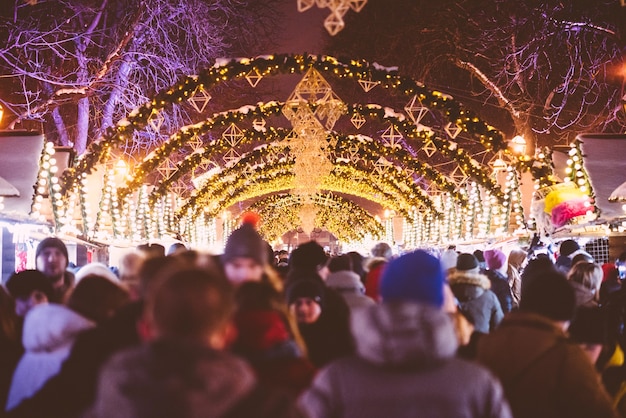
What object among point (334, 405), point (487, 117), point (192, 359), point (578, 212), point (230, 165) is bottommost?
point (334, 405)

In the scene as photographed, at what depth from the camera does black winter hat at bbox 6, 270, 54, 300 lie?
217 inches

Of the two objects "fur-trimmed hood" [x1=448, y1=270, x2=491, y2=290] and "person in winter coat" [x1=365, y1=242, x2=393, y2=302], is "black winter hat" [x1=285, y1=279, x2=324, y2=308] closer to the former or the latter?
"person in winter coat" [x1=365, y1=242, x2=393, y2=302]

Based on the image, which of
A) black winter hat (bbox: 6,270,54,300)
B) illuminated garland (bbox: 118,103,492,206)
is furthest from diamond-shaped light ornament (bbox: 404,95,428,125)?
black winter hat (bbox: 6,270,54,300)

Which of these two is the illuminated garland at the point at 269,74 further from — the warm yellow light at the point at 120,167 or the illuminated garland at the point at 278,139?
the illuminated garland at the point at 278,139

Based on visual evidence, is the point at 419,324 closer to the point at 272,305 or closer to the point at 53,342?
the point at 272,305

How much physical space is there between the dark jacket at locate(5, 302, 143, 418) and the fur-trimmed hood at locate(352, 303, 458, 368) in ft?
4.07

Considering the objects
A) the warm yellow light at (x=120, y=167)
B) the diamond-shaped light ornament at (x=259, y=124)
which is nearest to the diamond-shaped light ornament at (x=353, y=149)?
the diamond-shaped light ornament at (x=259, y=124)

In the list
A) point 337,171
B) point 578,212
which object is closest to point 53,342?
point 578,212

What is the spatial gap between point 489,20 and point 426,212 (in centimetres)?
1344

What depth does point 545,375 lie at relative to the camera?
3299 millimetres

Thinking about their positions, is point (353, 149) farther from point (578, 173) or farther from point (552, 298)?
point (552, 298)

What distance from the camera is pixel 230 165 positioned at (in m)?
27.1

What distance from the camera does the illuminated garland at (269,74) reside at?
51.0 ft

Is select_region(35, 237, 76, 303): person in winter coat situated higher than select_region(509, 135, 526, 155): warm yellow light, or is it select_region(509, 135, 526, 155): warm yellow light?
select_region(509, 135, 526, 155): warm yellow light
